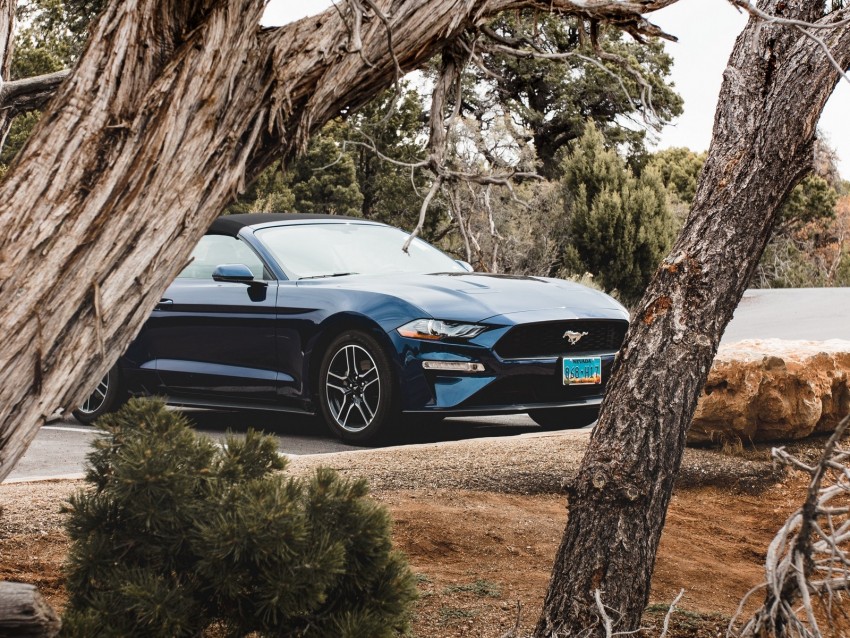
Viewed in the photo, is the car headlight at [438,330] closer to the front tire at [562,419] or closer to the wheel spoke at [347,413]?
the wheel spoke at [347,413]

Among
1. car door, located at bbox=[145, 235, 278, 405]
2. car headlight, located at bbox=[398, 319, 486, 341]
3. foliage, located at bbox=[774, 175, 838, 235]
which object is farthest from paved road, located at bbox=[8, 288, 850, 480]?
foliage, located at bbox=[774, 175, 838, 235]

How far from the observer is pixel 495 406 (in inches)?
273

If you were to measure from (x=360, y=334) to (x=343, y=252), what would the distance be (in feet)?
3.99

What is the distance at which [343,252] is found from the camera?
8.10m

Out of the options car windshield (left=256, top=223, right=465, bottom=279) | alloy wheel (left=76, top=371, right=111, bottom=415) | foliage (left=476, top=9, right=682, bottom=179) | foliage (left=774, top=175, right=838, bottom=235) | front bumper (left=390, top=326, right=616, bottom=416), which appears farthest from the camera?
foliage (left=774, top=175, right=838, bottom=235)

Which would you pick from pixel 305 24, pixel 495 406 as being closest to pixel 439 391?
pixel 495 406

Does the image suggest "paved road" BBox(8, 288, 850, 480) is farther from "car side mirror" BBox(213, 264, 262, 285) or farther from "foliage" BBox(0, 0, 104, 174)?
"foliage" BBox(0, 0, 104, 174)

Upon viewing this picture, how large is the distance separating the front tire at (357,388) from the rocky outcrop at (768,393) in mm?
2322

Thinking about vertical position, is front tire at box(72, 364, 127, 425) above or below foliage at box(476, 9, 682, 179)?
below

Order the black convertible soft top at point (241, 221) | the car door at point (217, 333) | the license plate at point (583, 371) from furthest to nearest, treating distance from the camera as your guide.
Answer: the black convertible soft top at point (241, 221) < the car door at point (217, 333) < the license plate at point (583, 371)

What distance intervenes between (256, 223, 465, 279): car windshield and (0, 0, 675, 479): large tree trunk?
470cm

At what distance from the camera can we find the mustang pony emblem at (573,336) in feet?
23.3

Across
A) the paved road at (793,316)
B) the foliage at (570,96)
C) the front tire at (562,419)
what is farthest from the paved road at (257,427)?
the foliage at (570,96)

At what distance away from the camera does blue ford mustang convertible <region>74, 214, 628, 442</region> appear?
6855 millimetres
